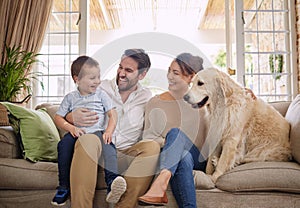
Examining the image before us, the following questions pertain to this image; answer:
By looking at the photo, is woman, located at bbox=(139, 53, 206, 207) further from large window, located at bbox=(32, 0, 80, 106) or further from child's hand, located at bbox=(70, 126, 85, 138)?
large window, located at bbox=(32, 0, 80, 106)

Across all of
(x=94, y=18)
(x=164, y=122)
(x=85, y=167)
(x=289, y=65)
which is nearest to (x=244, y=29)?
(x=289, y=65)

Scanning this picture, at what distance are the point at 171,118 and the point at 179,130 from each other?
8.6 inches

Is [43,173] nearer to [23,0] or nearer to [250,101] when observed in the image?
[250,101]

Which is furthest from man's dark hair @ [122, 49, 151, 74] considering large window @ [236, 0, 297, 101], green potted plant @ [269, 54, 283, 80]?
green potted plant @ [269, 54, 283, 80]

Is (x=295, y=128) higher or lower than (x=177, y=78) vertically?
lower

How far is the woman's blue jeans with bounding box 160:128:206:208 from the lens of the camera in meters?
1.90

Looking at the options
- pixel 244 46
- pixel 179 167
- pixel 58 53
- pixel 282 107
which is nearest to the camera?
pixel 179 167

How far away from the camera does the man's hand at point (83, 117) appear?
2213mm

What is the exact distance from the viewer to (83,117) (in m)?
2.22

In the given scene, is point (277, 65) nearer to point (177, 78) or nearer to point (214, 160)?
point (177, 78)

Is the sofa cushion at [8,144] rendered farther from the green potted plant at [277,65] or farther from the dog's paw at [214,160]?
the green potted plant at [277,65]

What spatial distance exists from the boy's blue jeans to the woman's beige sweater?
35cm

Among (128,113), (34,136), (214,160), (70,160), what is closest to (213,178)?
(214,160)

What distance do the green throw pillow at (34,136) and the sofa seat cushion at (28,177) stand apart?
0.11m
